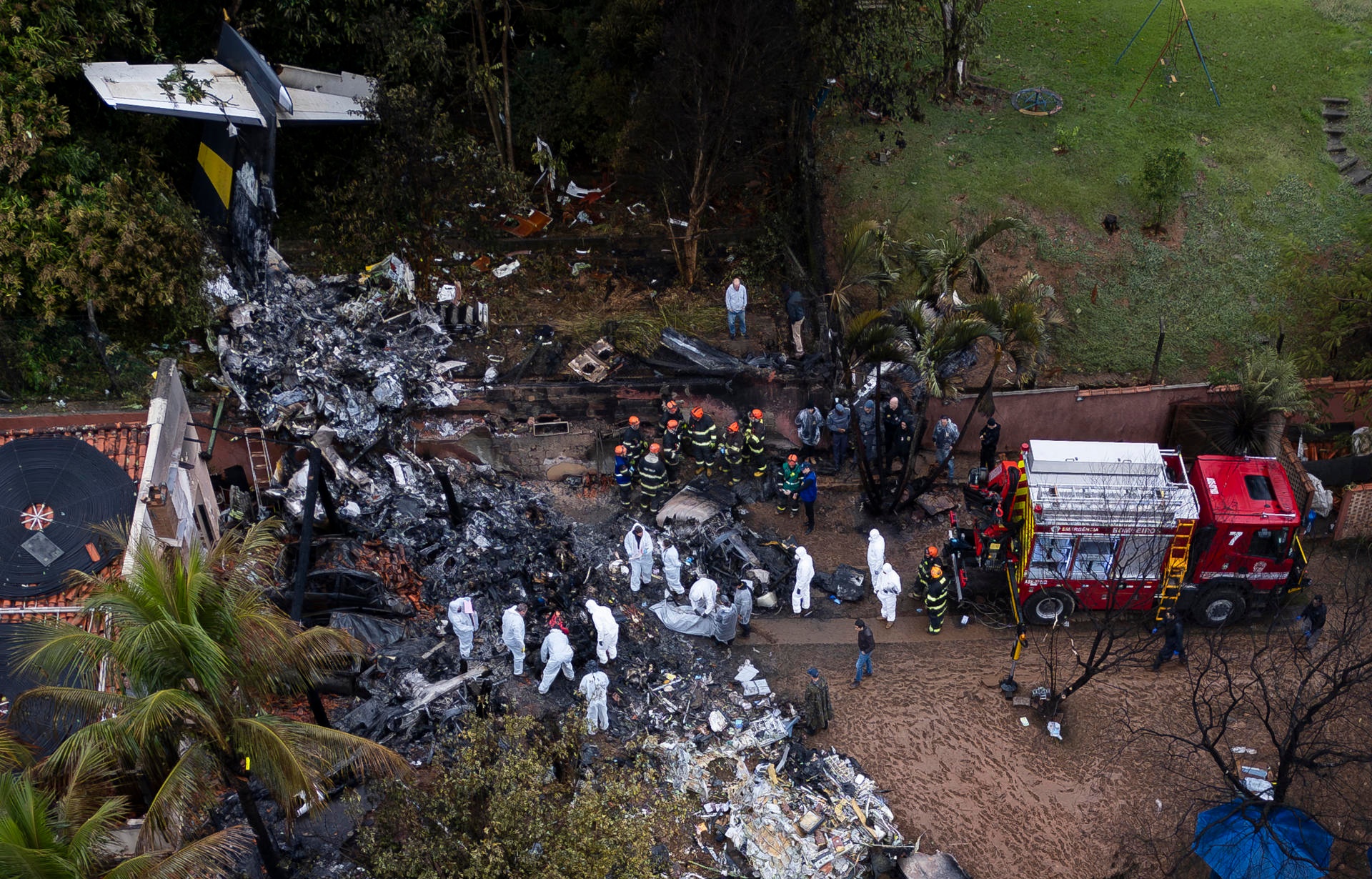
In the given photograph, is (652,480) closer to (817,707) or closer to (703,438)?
(703,438)

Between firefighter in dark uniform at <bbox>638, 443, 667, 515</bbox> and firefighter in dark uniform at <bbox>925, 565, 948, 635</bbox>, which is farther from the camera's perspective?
firefighter in dark uniform at <bbox>638, 443, 667, 515</bbox>

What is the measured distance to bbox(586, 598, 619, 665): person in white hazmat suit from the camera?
16.9 metres

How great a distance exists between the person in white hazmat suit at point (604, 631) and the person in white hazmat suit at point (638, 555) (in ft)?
4.34

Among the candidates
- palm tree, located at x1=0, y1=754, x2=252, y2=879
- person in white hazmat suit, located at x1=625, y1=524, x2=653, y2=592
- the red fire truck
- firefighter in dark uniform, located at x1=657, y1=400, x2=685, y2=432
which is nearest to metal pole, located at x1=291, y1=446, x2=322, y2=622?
palm tree, located at x1=0, y1=754, x2=252, y2=879

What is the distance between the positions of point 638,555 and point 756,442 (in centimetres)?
357

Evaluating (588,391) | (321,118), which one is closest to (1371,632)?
(588,391)

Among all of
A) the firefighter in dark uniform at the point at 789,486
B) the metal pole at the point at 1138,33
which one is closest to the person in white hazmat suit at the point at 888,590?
the firefighter in dark uniform at the point at 789,486

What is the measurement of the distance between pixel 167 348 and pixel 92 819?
11948 mm

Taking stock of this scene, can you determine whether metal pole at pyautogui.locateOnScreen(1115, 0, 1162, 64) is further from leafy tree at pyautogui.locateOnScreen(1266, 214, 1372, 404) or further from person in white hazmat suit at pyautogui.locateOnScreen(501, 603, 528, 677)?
person in white hazmat suit at pyautogui.locateOnScreen(501, 603, 528, 677)

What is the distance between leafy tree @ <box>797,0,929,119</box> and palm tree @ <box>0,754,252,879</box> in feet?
62.5

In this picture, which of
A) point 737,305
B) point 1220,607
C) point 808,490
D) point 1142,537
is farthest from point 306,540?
point 1220,607

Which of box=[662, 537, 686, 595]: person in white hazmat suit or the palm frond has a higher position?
the palm frond

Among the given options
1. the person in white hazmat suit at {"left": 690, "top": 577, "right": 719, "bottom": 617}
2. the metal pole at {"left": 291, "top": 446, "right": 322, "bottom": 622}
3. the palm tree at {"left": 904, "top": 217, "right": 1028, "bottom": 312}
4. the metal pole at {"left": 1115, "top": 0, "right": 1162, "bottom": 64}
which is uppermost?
the metal pole at {"left": 1115, "top": 0, "right": 1162, "bottom": 64}

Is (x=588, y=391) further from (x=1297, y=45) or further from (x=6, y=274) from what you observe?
(x=1297, y=45)
